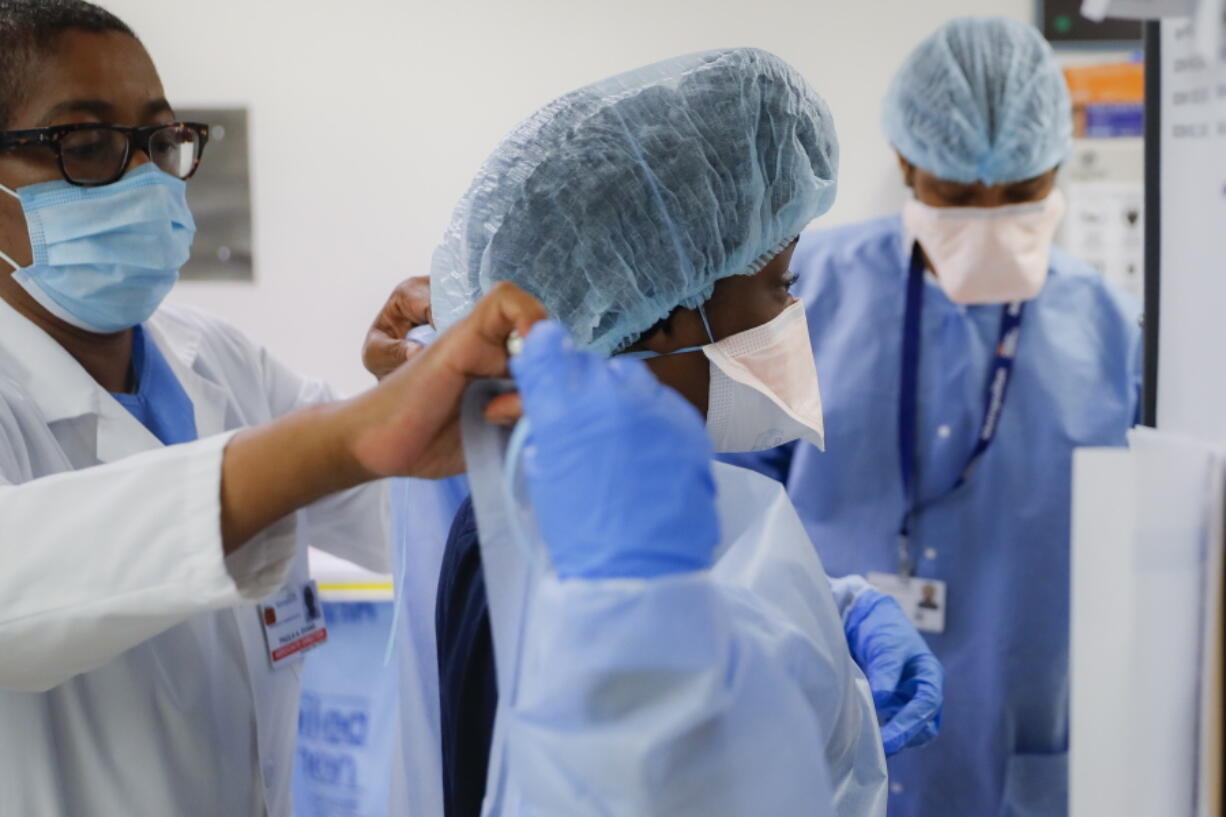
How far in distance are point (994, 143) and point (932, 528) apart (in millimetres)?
670

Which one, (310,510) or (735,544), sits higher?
(735,544)

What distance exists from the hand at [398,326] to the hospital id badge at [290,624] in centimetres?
31

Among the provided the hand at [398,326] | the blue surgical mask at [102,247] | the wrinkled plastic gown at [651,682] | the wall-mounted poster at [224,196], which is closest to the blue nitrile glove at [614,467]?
the wrinkled plastic gown at [651,682]

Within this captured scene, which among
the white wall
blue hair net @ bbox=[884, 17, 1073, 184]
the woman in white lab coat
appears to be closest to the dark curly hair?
the woman in white lab coat

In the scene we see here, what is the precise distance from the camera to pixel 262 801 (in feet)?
3.98

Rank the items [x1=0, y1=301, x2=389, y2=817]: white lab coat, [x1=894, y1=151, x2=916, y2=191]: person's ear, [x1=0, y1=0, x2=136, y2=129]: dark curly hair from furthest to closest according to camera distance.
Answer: [x1=894, y1=151, x2=916, y2=191]: person's ear, [x1=0, y1=0, x2=136, y2=129]: dark curly hair, [x1=0, y1=301, x2=389, y2=817]: white lab coat

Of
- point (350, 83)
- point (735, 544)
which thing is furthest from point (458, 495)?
point (350, 83)

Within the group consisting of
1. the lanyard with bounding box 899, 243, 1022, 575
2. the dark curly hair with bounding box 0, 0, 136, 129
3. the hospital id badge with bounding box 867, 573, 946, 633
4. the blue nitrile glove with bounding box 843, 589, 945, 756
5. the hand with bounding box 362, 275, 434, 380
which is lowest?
the hospital id badge with bounding box 867, 573, 946, 633

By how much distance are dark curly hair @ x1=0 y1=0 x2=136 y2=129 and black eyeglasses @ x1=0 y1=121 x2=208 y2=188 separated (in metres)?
0.04

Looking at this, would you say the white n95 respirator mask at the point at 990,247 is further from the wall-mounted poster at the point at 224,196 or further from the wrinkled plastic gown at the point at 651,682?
the wall-mounted poster at the point at 224,196

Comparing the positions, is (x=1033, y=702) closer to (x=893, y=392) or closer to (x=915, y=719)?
(x=893, y=392)

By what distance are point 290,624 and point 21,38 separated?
0.71 m

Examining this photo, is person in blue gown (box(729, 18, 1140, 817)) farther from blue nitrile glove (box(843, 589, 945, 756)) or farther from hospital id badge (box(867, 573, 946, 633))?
blue nitrile glove (box(843, 589, 945, 756))

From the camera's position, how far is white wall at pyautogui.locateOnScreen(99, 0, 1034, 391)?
245 cm
